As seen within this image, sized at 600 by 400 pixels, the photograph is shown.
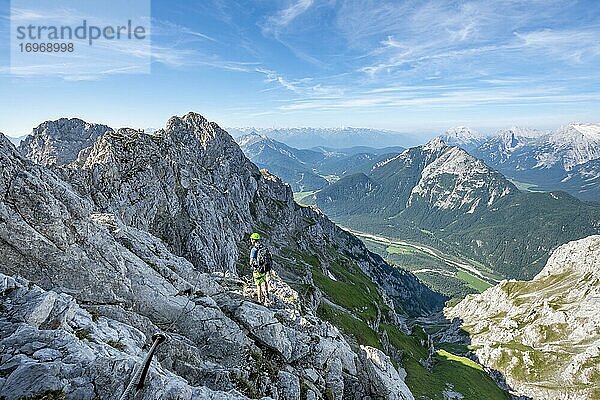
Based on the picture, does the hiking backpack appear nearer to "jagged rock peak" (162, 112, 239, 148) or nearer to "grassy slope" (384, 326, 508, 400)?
"grassy slope" (384, 326, 508, 400)

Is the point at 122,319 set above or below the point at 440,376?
above

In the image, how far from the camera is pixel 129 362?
57.2 ft

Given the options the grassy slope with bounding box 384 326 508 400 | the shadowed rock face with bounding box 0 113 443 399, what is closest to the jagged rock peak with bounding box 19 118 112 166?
the grassy slope with bounding box 384 326 508 400

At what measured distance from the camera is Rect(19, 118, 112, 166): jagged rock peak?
18000 cm

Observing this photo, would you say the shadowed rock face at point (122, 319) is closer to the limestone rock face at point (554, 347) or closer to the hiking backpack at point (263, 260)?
the hiking backpack at point (263, 260)

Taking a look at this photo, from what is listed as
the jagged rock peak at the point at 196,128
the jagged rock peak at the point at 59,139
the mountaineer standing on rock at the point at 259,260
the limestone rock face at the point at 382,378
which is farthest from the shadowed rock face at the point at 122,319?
the jagged rock peak at the point at 59,139

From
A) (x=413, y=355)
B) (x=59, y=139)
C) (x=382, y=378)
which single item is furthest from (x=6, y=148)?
(x=59, y=139)

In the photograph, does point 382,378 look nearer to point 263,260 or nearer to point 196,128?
point 263,260

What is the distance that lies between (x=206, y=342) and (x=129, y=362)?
12.0 meters

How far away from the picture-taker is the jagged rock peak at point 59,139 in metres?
180

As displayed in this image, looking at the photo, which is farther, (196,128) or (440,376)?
(196,128)

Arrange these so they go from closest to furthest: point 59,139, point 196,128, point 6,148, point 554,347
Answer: point 6,148
point 554,347
point 59,139
point 196,128

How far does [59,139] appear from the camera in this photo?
190750 millimetres

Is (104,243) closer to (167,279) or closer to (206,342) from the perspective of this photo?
Result: (167,279)
